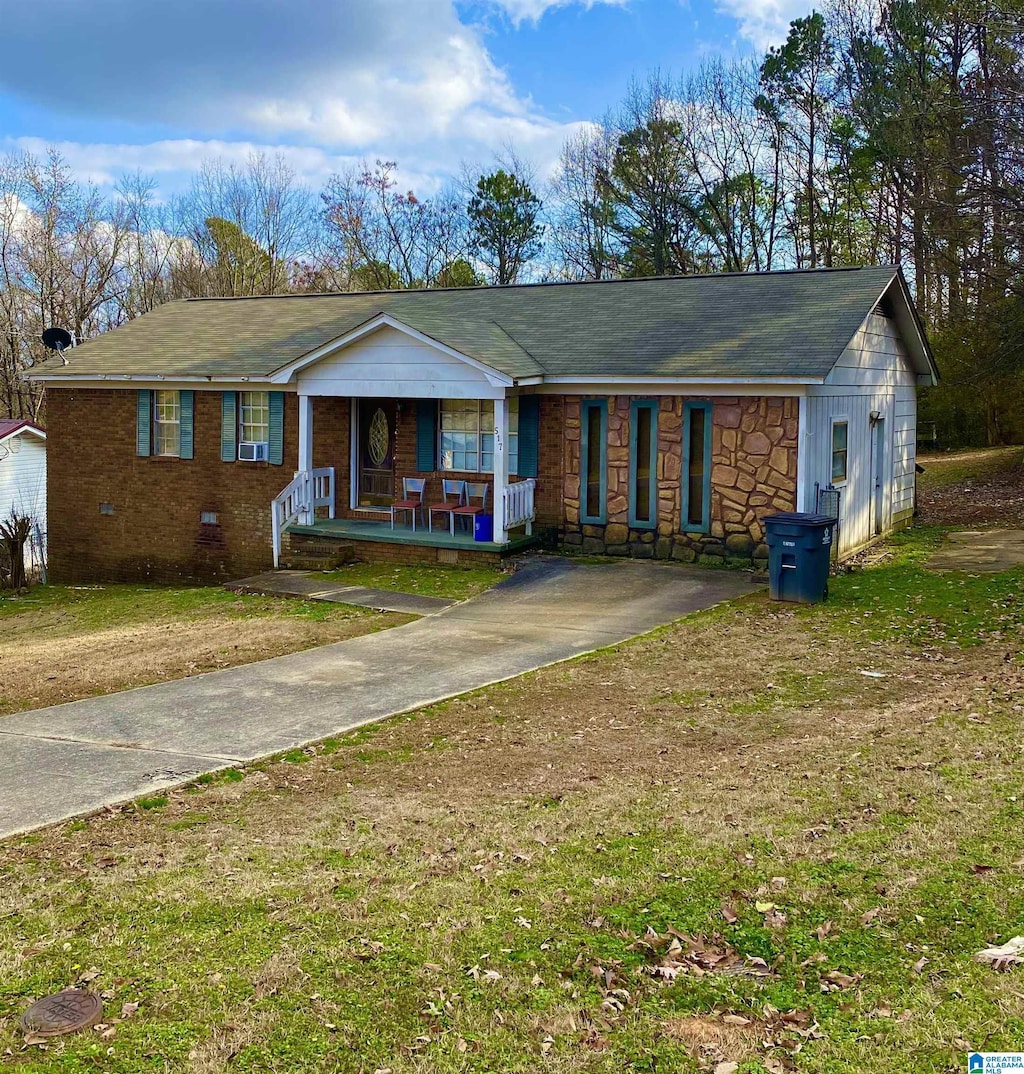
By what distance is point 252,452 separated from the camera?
20.5 m

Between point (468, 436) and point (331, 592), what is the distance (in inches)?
172

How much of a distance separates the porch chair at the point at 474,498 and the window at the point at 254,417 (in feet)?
13.0

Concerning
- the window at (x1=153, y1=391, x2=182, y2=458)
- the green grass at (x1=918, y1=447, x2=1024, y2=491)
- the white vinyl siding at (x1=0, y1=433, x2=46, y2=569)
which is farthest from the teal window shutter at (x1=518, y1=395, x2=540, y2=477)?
the white vinyl siding at (x1=0, y1=433, x2=46, y2=569)

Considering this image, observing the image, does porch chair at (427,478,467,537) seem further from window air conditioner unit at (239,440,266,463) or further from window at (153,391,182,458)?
window at (153,391,182,458)

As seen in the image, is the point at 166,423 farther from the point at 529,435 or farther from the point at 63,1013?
the point at 63,1013

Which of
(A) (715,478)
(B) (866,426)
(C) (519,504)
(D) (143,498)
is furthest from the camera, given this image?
(D) (143,498)

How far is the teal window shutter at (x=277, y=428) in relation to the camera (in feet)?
66.0

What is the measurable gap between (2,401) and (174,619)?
33.1 metres

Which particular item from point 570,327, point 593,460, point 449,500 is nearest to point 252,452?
point 449,500

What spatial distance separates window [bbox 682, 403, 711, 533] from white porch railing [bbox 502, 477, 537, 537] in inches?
99.8

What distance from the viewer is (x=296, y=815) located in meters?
7.28

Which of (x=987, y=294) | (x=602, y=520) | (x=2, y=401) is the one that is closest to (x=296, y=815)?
(x=602, y=520)

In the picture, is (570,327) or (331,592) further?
(570,327)

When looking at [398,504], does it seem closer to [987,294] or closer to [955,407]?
[987,294]
